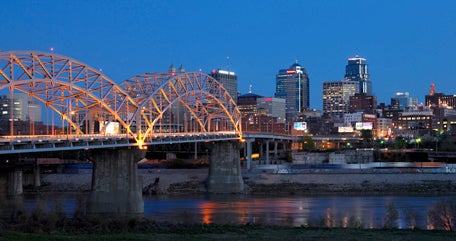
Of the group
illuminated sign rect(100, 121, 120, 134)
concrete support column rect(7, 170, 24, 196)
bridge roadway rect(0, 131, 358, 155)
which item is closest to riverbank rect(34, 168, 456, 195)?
concrete support column rect(7, 170, 24, 196)

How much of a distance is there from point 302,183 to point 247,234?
73042 mm

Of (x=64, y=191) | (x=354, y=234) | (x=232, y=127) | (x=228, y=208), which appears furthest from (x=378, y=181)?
(x=354, y=234)

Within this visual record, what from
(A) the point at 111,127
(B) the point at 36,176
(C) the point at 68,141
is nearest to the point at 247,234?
(C) the point at 68,141

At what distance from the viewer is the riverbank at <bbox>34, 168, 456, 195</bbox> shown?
102 m

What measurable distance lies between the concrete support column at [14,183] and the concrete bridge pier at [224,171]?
25080 mm

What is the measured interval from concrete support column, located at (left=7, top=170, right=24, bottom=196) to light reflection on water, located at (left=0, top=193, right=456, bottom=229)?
46.7 ft

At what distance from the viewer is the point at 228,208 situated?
7388 cm

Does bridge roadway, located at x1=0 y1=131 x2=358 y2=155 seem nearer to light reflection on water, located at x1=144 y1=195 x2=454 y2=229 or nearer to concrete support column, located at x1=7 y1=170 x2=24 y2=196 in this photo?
light reflection on water, located at x1=144 y1=195 x2=454 y2=229

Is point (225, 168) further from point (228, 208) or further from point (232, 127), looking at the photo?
point (228, 208)

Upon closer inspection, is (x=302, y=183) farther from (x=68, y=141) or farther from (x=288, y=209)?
(x=68, y=141)

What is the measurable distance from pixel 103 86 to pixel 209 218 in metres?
17.3

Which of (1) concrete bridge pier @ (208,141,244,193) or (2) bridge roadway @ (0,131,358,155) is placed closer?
(2) bridge roadway @ (0,131,358,155)

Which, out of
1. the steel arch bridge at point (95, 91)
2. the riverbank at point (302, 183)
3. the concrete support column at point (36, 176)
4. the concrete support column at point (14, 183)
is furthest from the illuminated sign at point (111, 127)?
the concrete support column at point (36, 176)

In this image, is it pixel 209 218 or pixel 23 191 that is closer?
pixel 209 218
